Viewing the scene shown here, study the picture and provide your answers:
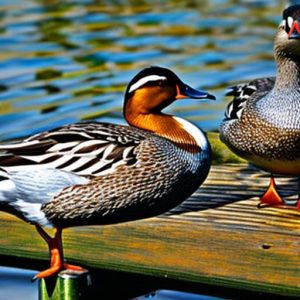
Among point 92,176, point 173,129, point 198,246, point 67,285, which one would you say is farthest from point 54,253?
point 173,129

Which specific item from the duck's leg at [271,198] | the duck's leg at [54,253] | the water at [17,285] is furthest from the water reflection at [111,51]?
the duck's leg at [54,253]

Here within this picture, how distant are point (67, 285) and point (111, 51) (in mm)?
7652

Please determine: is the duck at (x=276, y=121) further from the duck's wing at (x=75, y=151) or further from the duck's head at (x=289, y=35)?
the duck's wing at (x=75, y=151)

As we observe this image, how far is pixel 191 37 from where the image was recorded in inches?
527

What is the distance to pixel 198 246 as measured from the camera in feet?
16.6

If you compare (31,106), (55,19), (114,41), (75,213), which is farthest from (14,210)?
(55,19)

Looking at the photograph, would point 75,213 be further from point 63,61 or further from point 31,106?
point 63,61

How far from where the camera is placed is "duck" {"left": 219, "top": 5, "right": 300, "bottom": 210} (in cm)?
545

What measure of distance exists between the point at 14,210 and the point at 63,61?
283 inches

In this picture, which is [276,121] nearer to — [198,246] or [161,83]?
[161,83]

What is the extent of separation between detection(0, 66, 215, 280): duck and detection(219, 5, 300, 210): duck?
45cm

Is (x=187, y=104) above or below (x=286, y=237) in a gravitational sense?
below

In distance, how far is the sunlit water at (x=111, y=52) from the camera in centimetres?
1021

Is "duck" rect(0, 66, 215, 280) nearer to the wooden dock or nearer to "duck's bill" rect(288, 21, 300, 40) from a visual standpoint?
the wooden dock
